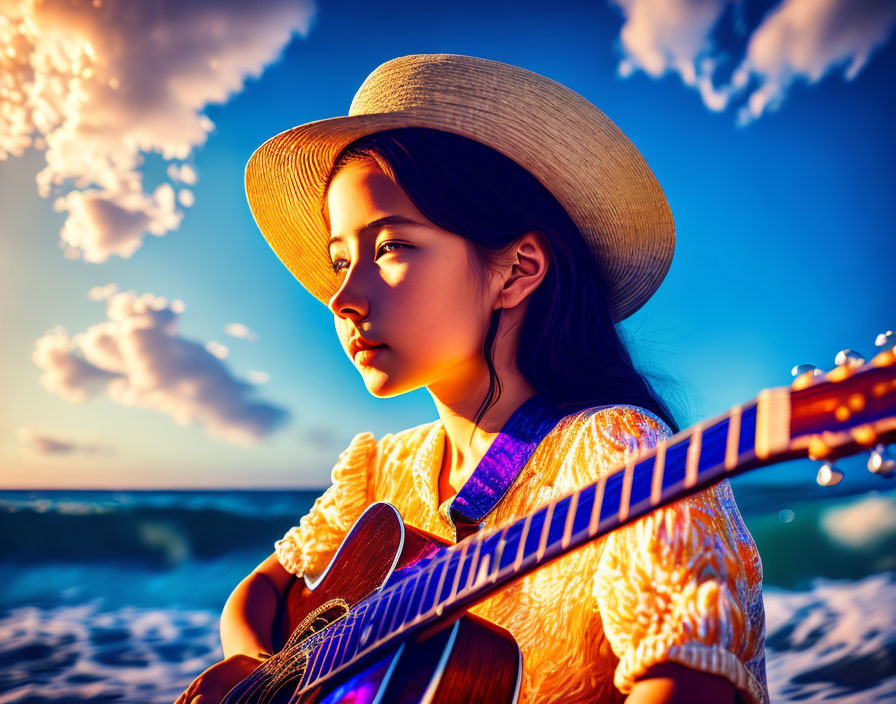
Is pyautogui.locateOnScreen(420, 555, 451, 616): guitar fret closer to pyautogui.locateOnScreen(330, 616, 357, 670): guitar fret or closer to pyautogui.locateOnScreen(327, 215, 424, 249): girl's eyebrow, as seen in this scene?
pyautogui.locateOnScreen(330, 616, 357, 670): guitar fret

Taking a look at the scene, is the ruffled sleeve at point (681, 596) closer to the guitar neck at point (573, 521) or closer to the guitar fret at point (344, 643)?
the guitar neck at point (573, 521)

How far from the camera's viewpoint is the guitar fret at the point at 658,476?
547 mm

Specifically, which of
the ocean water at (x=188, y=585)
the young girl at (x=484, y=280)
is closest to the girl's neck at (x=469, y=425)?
the young girl at (x=484, y=280)

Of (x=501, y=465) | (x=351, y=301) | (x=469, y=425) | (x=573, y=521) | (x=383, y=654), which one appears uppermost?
(x=351, y=301)

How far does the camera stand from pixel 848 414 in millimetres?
495

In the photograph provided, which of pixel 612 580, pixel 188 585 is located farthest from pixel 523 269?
pixel 188 585

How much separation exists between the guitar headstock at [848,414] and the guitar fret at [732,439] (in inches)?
1.8

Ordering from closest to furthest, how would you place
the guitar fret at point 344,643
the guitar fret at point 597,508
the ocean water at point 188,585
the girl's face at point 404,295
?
the guitar fret at point 597,508
the guitar fret at point 344,643
the girl's face at point 404,295
the ocean water at point 188,585

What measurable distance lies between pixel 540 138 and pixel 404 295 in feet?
1.42

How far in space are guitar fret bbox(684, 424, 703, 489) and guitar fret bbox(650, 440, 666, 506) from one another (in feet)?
0.09

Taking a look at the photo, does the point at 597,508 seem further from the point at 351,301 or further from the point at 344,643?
the point at 351,301

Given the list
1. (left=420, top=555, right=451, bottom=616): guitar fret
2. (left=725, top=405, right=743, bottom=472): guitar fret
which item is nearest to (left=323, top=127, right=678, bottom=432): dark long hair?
(left=420, top=555, right=451, bottom=616): guitar fret

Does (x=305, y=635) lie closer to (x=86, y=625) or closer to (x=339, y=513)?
(x=339, y=513)

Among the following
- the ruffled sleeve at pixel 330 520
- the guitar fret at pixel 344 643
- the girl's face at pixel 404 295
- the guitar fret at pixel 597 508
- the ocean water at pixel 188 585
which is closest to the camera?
the guitar fret at pixel 597 508
